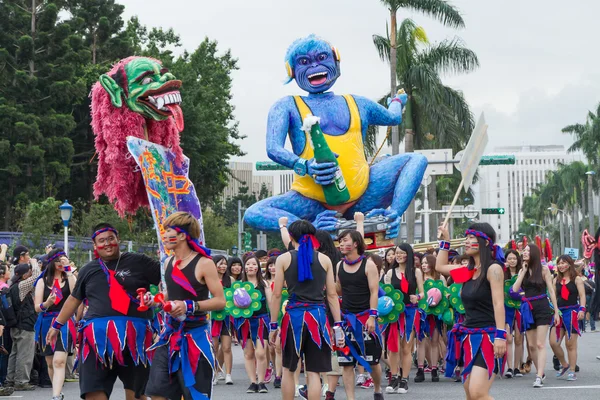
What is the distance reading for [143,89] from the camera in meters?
12.4

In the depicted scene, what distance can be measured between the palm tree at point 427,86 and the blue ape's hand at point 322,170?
50.0 ft

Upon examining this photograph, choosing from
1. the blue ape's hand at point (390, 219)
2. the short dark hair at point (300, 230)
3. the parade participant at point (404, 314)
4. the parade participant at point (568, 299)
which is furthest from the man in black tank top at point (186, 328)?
the blue ape's hand at point (390, 219)

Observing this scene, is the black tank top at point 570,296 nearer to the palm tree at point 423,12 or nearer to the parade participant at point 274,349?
the parade participant at point 274,349

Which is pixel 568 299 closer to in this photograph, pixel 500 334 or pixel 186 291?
pixel 500 334

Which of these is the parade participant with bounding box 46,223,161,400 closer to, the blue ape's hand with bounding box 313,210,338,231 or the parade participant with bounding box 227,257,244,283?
the parade participant with bounding box 227,257,244,283

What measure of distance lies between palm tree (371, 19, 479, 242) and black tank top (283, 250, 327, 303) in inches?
852

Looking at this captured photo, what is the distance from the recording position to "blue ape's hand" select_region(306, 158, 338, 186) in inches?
596

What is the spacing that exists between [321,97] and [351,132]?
0.73 meters

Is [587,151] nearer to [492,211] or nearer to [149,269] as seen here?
[492,211]

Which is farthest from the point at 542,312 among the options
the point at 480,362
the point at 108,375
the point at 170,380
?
the point at 170,380

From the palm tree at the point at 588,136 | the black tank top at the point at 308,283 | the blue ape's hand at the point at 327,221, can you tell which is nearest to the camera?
the black tank top at the point at 308,283

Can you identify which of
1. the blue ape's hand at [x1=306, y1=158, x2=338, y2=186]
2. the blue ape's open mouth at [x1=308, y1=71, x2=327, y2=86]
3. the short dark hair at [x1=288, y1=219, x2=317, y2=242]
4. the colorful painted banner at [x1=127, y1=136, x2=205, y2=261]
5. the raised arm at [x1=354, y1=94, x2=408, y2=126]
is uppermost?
the blue ape's open mouth at [x1=308, y1=71, x2=327, y2=86]

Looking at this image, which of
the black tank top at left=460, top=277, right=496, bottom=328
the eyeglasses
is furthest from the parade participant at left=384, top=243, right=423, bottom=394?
the eyeglasses

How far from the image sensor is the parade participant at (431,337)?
13.3m
